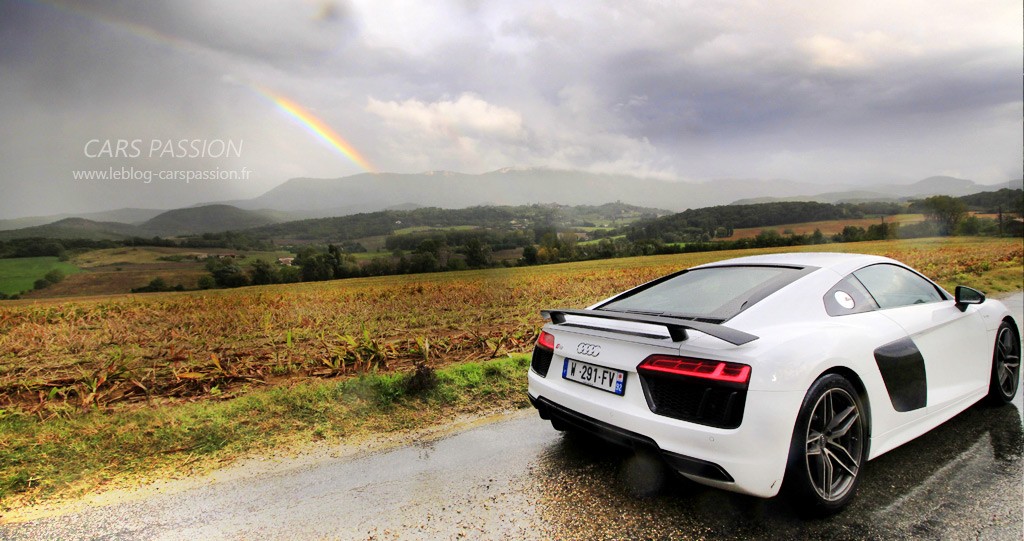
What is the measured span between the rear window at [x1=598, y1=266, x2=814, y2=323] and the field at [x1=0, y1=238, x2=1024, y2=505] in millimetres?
1868

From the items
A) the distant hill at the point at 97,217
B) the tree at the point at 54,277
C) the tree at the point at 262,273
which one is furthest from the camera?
the tree at the point at 262,273

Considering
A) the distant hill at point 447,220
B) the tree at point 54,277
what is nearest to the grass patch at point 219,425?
the tree at point 54,277

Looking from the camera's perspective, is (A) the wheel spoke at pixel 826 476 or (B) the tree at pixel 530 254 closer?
(A) the wheel spoke at pixel 826 476

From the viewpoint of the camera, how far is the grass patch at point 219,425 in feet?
11.0

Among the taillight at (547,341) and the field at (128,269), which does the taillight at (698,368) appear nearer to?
the taillight at (547,341)

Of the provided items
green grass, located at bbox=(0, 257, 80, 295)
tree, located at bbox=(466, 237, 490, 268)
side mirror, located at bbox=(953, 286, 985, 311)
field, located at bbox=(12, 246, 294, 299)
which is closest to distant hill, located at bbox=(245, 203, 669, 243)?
tree, located at bbox=(466, 237, 490, 268)

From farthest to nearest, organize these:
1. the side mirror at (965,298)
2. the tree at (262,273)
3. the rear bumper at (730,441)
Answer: the tree at (262,273) < the side mirror at (965,298) < the rear bumper at (730,441)

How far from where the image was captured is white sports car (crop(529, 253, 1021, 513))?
2209mm

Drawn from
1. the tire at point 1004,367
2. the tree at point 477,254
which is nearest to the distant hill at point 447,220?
the tree at point 477,254

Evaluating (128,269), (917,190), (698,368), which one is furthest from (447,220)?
(917,190)

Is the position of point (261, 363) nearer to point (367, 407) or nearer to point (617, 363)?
point (367, 407)

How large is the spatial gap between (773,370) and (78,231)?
9.24m

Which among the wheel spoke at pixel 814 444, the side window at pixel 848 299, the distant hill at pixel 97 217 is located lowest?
the wheel spoke at pixel 814 444

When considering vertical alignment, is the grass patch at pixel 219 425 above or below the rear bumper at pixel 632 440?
below
